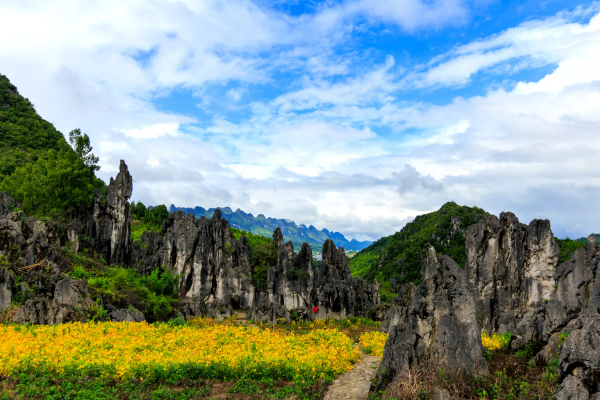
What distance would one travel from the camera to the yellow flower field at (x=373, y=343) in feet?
71.5

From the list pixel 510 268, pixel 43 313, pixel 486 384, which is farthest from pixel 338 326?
pixel 486 384

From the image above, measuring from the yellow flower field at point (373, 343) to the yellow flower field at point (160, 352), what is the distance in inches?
51.7

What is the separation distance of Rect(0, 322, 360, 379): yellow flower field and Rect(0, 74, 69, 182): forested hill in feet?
146

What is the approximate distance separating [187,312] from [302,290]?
43.3ft

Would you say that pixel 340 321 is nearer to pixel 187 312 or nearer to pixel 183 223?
pixel 187 312

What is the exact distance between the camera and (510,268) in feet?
98.5

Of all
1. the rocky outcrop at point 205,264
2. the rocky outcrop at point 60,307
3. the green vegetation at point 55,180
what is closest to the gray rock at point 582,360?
the rocky outcrop at point 60,307

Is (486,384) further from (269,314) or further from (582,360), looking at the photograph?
(269,314)

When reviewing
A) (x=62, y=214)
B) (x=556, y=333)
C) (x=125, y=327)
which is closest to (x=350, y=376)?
(x=556, y=333)

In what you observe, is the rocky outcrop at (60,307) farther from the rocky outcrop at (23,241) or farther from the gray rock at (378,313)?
the gray rock at (378,313)

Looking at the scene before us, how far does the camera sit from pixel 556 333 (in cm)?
1472

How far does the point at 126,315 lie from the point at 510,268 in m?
27.6

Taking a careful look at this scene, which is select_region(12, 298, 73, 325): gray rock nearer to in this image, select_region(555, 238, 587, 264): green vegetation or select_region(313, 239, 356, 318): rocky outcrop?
select_region(313, 239, 356, 318): rocky outcrop

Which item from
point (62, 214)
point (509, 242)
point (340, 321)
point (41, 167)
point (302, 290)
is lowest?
point (340, 321)
